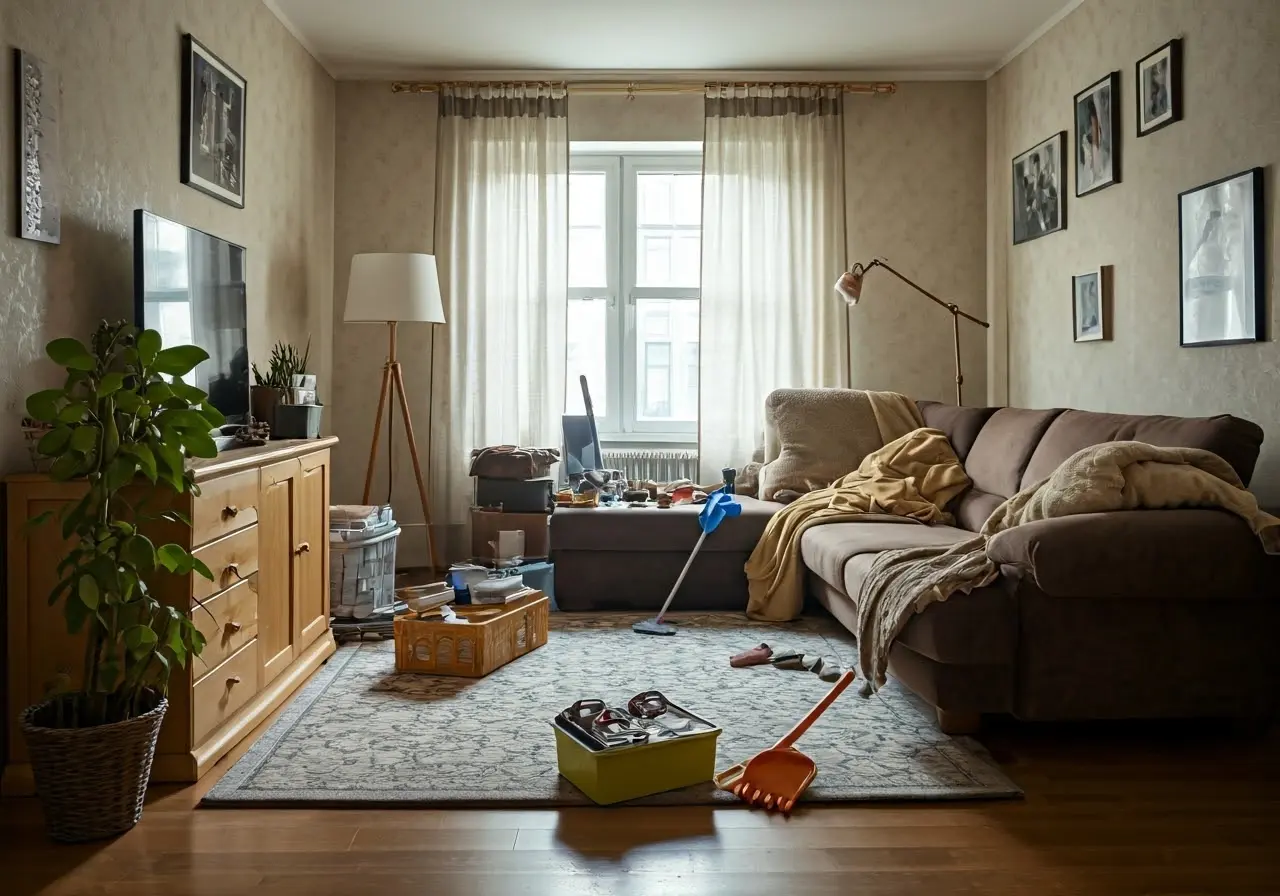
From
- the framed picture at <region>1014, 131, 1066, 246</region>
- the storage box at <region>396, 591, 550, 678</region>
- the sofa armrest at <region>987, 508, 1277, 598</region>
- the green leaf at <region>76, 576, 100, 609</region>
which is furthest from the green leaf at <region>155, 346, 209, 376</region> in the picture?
the framed picture at <region>1014, 131, 1066, 246</region>

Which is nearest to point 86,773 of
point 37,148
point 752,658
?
point 37,148

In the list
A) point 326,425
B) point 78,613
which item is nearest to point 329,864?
point 78,613

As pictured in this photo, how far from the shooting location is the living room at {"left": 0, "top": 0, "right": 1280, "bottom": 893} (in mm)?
2324

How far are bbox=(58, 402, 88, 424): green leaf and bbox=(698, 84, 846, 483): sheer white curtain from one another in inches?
148

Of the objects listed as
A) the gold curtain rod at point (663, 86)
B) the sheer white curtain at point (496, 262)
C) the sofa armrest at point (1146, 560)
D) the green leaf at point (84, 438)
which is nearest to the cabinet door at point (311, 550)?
the green leaf at point (84, 438)

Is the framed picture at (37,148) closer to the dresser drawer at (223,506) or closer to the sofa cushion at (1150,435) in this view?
the dresser drawer at (223,506)

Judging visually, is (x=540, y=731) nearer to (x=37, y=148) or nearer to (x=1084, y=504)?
(x=1084, y=504)

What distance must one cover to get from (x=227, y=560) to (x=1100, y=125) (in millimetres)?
3774

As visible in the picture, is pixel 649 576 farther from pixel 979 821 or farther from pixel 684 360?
pixel 979 821

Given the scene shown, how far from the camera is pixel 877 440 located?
16.2ft

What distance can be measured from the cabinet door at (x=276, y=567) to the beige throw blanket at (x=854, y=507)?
74.9 inches

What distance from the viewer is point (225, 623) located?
109 inches

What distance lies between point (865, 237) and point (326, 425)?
3100 mm

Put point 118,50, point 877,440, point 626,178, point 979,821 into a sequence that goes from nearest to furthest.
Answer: point 979,821, point 118,50, point 877,440, point 626,178
